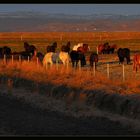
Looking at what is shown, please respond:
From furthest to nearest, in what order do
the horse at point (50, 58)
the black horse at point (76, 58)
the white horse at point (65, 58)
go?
1. the horse at point (50, 58)
2. the white horse at point (65, 58)
3. the black horse at point (76, 58)

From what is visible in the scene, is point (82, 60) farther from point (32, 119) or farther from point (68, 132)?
point (68, 132)

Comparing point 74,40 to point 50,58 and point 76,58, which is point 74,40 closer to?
point 50,58

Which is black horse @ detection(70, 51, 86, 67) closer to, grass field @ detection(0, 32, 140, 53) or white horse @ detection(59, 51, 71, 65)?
white horse @ detection(59, 51, 71, 65)

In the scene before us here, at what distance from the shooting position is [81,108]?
2111 centimetres

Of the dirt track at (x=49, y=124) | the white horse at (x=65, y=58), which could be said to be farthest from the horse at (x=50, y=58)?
the dirt track at (x=49, y=124)

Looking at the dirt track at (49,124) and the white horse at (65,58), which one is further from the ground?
the white horse at (65,58)

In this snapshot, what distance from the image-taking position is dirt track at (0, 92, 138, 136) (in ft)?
53.8

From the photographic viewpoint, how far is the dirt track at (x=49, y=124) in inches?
646

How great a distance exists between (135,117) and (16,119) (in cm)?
369

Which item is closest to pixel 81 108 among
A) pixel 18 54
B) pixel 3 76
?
pixel 3 76

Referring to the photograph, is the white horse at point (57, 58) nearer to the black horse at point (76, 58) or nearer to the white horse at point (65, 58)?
the white horse at point (65, 58)

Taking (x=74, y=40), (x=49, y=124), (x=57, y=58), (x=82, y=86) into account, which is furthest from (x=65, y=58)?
(x=74, y=40)

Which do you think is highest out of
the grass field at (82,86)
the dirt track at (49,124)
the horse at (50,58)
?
the horse at (50,58)

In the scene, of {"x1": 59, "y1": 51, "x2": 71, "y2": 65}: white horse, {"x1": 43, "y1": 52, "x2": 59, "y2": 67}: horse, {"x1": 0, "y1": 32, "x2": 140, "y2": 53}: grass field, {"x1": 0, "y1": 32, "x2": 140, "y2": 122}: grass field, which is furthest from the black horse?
{"x1": 0, "y1": 32, "x2": 140, "y2": 53}: grass field
